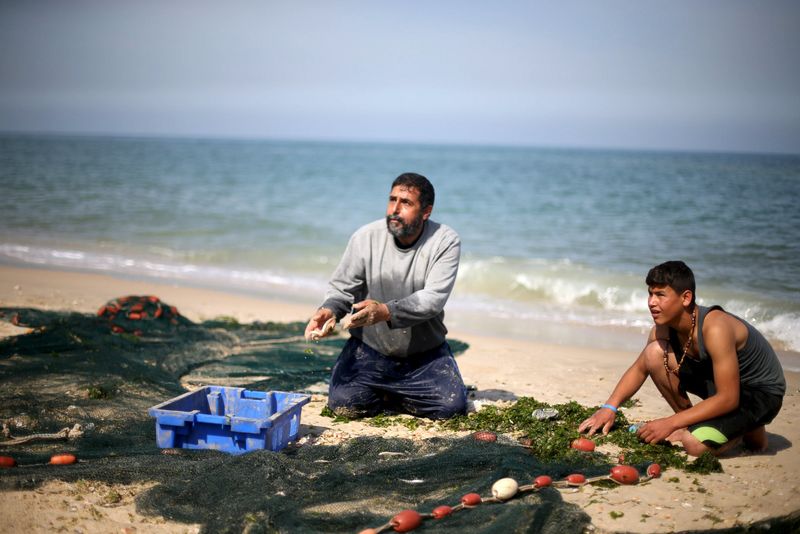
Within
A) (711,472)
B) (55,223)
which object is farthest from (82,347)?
(55,223)

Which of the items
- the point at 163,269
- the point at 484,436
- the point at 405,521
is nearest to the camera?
the point at 405,521

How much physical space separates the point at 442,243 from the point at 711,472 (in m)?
2.43

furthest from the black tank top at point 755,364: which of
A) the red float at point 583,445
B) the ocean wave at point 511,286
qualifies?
the ocean wave at point 511,286

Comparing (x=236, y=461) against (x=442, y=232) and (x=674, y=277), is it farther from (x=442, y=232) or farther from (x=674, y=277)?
(x=674, y=277)

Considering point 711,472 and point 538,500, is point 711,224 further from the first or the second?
point 538,500

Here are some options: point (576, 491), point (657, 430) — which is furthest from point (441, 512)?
point (657, 430)

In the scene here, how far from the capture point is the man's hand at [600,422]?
5.05m

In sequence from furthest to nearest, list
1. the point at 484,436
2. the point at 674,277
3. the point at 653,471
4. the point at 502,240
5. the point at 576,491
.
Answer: the point at 502,240, the point at 484,436, the point at 674,277, the point at 653,471, the point at 576,491

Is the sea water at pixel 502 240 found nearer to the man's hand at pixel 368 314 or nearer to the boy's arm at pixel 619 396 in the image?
the boy's arm at pixel 619 396

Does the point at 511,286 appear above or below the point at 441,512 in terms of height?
above

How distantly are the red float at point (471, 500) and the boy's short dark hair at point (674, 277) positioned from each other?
1.78 meters

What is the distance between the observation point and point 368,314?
4988mm

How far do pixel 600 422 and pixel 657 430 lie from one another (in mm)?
456

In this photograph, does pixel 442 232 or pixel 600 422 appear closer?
pixel 600 422
